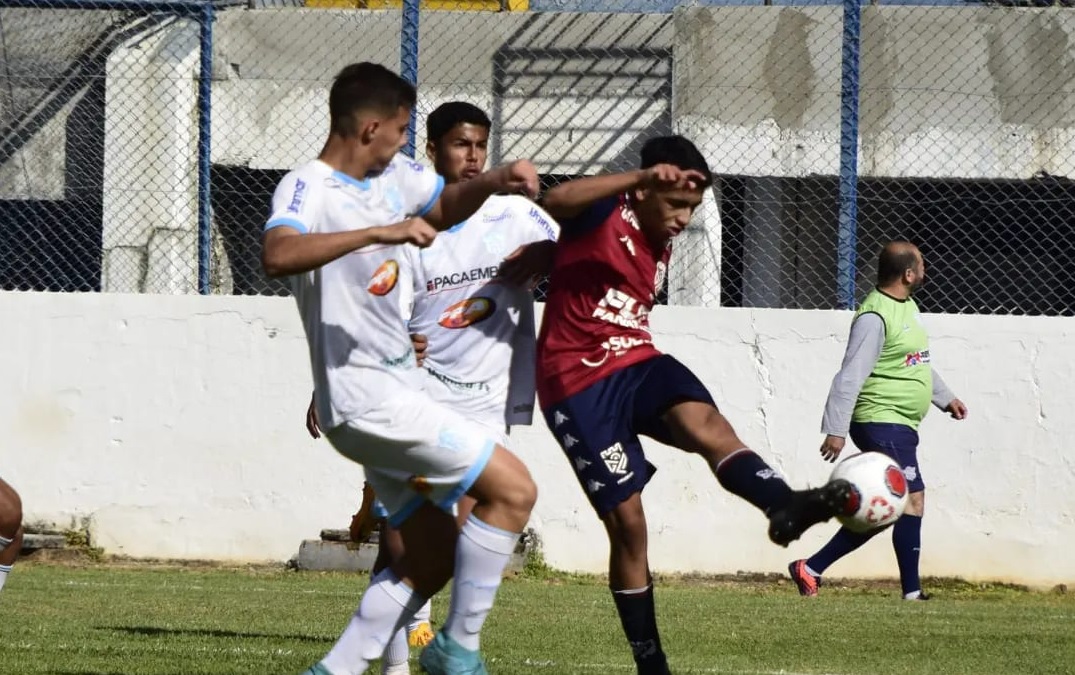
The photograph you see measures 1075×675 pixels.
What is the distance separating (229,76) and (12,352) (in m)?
2.78

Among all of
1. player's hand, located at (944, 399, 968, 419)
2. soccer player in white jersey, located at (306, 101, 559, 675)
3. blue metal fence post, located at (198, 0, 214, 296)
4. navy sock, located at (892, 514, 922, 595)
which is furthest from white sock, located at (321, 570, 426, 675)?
blue metal fence post, located at (198, 0, 214, 296)

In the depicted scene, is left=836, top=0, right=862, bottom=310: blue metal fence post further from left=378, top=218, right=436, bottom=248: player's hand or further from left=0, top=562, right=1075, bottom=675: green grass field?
left=378, top=218, right=436, bottom=248: player's hand

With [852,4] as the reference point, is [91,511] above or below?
below

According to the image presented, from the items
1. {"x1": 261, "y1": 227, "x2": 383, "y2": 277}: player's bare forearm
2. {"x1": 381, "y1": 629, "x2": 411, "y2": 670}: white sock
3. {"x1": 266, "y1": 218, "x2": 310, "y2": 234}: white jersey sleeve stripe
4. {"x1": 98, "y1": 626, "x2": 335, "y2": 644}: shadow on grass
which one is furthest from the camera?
{"x1": 98, "y1": 626, "x2": 335, "y2": 644}: shadow on grass

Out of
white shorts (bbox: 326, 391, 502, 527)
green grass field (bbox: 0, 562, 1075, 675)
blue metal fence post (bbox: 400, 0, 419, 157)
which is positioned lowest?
green grass field (bbox: 0, 562, 1075, 675)

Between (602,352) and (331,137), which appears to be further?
(602,352)

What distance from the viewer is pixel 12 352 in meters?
11.9

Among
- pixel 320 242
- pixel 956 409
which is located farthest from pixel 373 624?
pixel 956 409

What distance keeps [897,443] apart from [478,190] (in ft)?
19.1

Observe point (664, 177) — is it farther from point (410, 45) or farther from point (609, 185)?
point (410, 45)

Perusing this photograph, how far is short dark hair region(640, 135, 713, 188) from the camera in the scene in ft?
19.4

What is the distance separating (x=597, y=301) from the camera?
5.91 metres

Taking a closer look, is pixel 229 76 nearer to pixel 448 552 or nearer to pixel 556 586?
pixel 556 586

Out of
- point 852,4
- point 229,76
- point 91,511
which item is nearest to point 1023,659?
point 852,4
